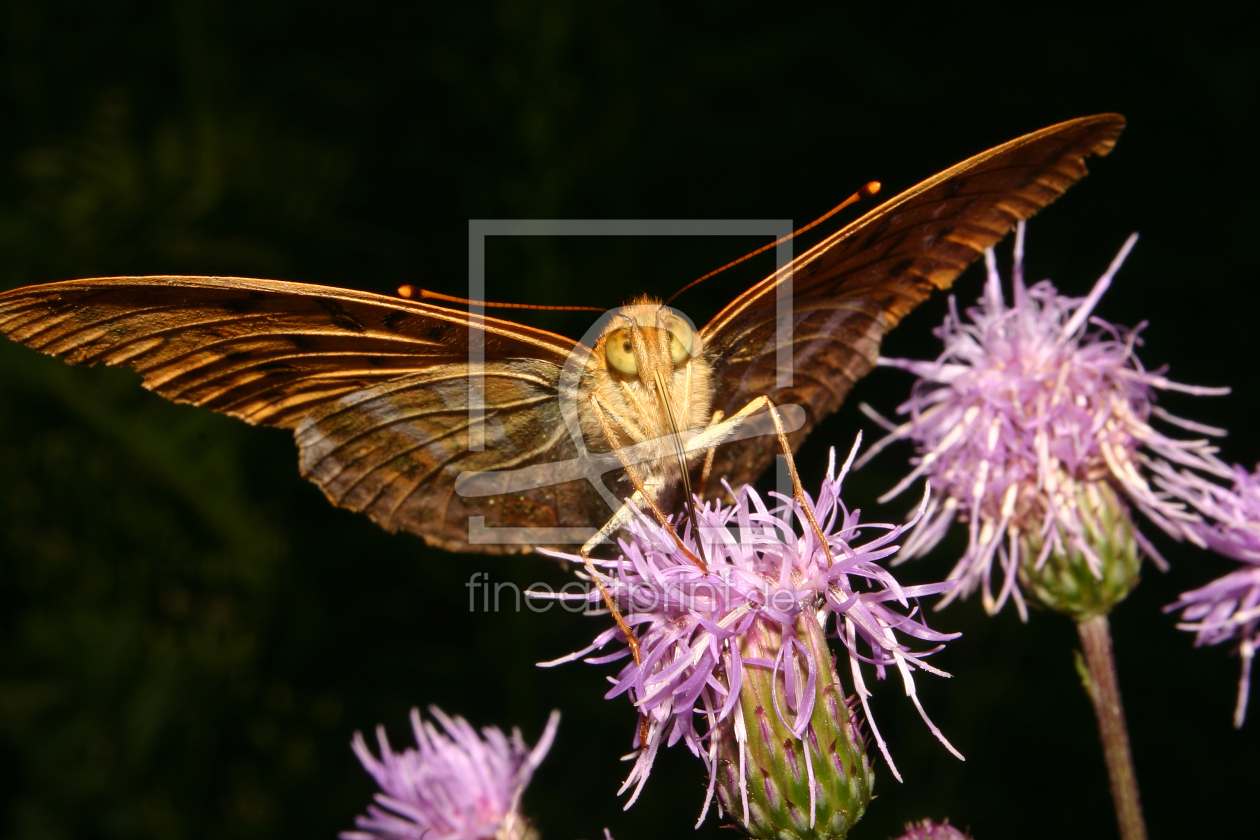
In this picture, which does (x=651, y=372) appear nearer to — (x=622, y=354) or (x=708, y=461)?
(x=622, y=354)

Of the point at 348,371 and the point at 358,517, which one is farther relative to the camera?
the point at 358,517

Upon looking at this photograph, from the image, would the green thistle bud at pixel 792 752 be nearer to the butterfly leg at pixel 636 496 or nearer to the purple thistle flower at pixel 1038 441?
the butterfly leg at pixel 636 496

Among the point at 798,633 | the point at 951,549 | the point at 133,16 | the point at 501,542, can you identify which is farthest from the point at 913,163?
the point at 133,16

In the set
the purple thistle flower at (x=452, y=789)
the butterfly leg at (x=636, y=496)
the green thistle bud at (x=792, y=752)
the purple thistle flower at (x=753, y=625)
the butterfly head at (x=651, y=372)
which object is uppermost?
the butterfly head at (x=651, y=372)

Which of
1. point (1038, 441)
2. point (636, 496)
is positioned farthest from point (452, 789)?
point (1038, 441)

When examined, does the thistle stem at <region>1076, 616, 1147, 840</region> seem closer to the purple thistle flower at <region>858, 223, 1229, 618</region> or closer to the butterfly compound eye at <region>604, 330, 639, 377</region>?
the purple thistle flower at <region>858, 223, 1229, 618</region>

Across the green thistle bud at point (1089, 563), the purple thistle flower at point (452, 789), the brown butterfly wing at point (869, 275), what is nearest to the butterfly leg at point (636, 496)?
the brown butterfly wing at point (869, 275)

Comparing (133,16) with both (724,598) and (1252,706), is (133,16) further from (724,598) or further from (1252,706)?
(1252,706)
